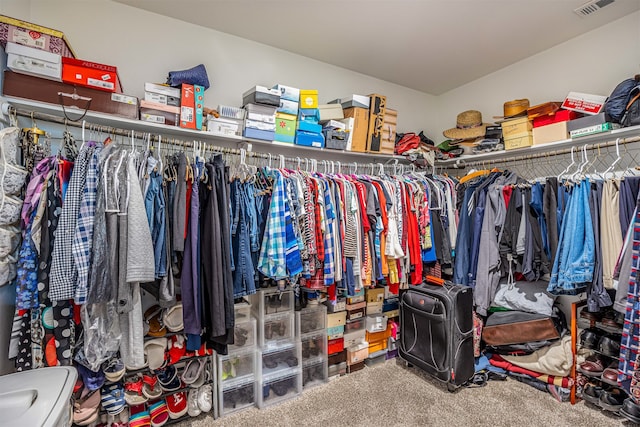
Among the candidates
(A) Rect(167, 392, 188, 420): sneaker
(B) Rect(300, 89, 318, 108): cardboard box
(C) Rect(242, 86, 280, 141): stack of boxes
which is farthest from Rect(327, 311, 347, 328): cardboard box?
(B) Rect(300, 89, 318, 108): cardboard box

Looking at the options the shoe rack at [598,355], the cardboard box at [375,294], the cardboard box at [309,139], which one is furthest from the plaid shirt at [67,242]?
the shoe rack at [598,355]

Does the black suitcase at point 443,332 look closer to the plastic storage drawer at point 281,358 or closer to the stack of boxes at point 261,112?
the plastic storage drawer at point 281,358

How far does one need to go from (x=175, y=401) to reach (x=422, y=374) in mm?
1806

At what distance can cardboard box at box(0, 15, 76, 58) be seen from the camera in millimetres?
1476

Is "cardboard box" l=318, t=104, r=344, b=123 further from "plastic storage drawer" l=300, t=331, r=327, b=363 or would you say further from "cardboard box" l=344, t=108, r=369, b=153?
"plastic storage drawer" l=300, t=331, r=327, b=363

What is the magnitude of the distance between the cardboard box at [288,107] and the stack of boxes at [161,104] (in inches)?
27.2

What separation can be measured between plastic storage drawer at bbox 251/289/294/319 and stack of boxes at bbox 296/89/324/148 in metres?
1.14

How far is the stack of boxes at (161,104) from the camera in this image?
1.84 metres

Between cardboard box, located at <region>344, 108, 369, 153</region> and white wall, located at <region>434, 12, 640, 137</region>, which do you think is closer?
white wall, located at <region>434, 12, 640, 137</region>

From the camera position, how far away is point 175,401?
1863mm

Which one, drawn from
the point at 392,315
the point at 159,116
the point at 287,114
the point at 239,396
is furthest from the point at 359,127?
the point at 239,396

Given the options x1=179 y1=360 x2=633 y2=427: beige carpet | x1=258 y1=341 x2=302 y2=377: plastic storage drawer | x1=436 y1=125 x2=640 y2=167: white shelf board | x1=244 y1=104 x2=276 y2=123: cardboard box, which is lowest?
x1=179 y1=360 x2=633 y2=427: beige carpet

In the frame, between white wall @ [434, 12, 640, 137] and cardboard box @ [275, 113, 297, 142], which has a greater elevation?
white wall @ [434, 12, 640, 137]

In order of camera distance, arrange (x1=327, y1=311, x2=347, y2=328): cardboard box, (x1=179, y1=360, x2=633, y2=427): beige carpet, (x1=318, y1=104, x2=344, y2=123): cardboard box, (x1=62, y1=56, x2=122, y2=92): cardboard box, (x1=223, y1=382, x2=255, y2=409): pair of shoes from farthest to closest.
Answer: (x1=318, y1=104, x2=344, y2=123): cardboard box → (x1=327, y1=311, x2=347, y2=328): cardboard box → (x1=223, y1=382, x2=255, y2=409): pair of shoes → (x1=179, y1=360, x2=633, y2=427): beige carpet → (x1=62, y1=56, x2=122, y2=92): cardboard box
